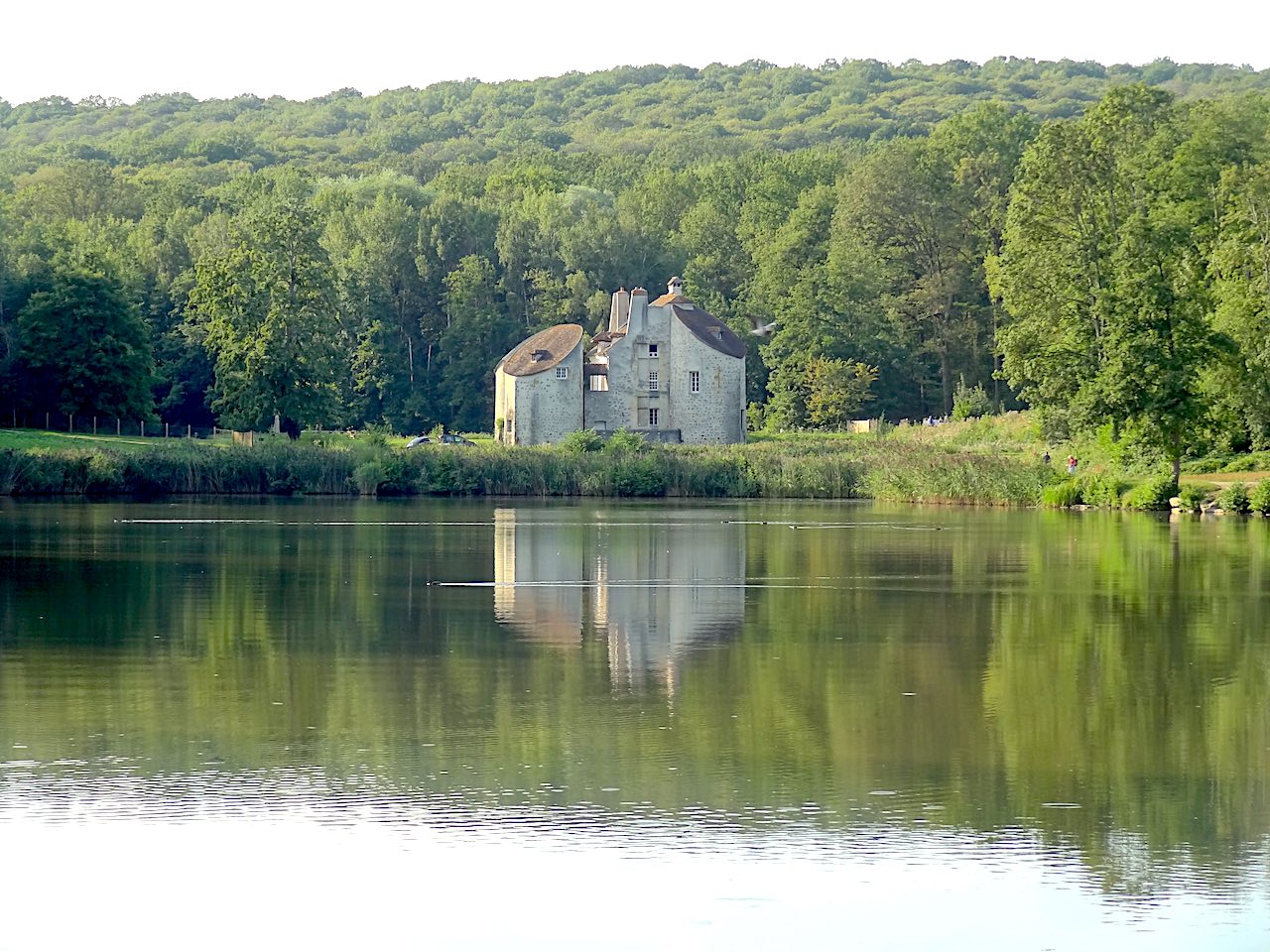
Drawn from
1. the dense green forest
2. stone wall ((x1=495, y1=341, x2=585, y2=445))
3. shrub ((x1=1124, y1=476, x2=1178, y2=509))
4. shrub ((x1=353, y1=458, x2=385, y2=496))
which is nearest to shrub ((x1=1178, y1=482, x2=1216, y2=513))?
shrub ((x1=1124, y1=476, x2=1178, y2=509))

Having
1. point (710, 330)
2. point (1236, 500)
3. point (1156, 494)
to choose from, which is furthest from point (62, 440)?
point (1236, 500)

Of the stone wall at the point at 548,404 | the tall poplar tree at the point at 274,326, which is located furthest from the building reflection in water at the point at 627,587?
the stone wall at the point at 548,404

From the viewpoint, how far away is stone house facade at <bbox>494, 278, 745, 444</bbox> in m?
94.3

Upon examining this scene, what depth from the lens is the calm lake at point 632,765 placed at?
9539mm

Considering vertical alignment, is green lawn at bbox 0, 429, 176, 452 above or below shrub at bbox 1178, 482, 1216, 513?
above

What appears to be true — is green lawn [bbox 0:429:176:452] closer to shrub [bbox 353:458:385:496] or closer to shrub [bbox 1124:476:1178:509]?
shrub [bbox 353:458:385:496]

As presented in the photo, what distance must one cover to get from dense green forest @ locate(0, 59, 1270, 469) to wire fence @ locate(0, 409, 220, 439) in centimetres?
36

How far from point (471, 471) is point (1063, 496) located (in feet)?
61.6

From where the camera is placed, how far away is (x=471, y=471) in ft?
203

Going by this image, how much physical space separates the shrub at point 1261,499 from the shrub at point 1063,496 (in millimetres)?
7170

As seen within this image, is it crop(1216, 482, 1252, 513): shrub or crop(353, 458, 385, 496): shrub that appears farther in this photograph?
crop(353, 458, 385, 496): shrub

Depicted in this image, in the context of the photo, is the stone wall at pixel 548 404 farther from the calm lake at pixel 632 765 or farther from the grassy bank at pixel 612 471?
the calm lake at pixel 632 765

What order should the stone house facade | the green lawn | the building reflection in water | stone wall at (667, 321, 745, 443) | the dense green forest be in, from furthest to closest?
stone wall at (667, 321, 745, 443), the stone house facade, the green lawn, the dense green forest, the building reflection in water

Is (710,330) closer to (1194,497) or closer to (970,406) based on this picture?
(970,406)
